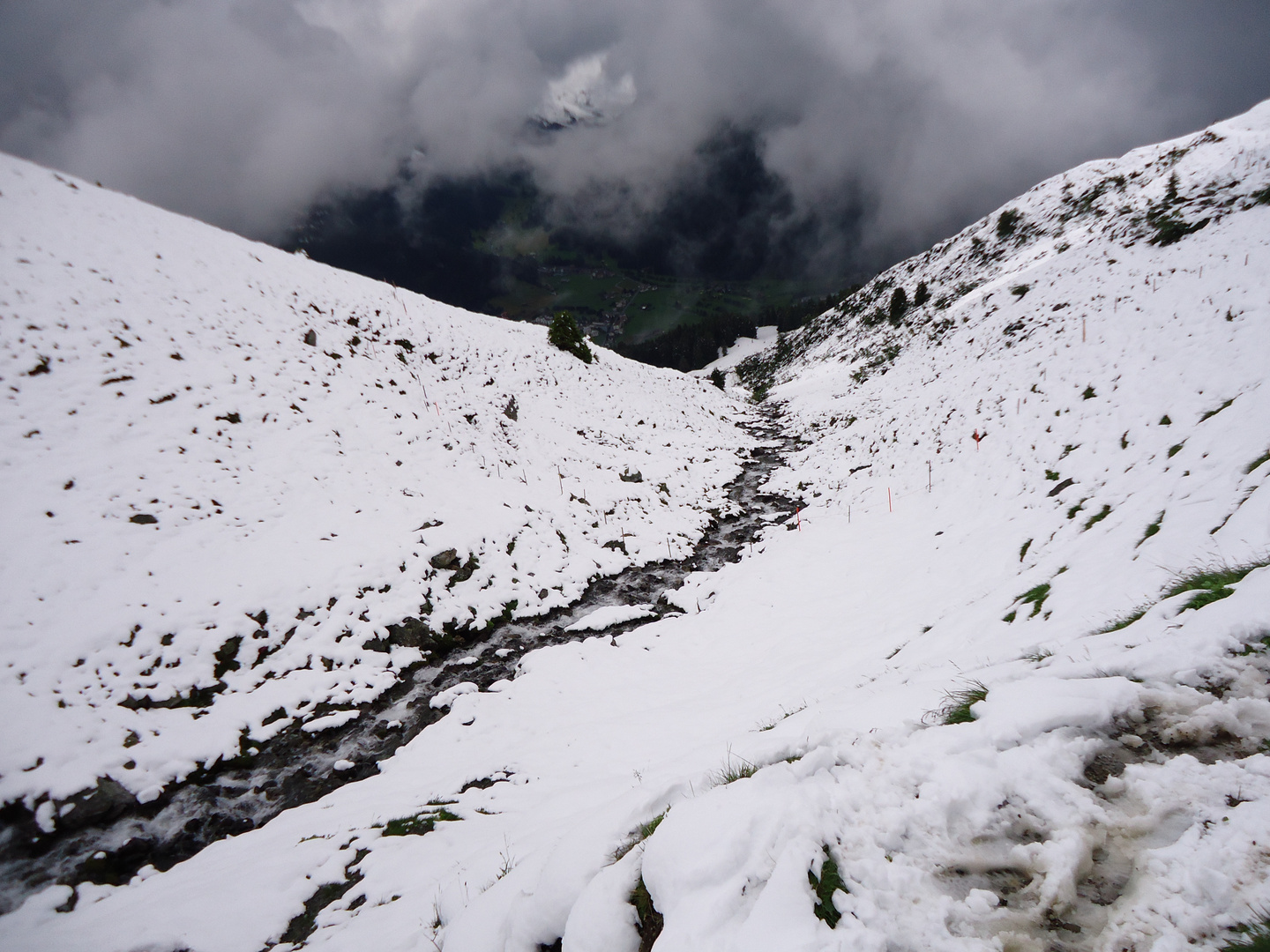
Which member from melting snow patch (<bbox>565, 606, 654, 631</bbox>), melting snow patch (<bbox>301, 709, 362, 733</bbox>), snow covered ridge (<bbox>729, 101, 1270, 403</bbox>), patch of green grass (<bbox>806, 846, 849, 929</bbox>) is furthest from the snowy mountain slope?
snow covered ridge (<bbox>729, 101, 1270, 403</bbox>)

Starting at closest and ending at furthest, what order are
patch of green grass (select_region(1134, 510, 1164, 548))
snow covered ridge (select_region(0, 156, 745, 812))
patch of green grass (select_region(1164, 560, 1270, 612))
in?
1. patch of green grass (select_region(1164, 560, 1270, 612))
2. patch of green grass (select_region(1134, 510, 1164, 548))
3. snow covered ridge (select_region(0, 156, 745, 812))

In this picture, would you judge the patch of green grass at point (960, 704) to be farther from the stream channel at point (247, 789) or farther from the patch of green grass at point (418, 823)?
the stream channel at point (247, 789)

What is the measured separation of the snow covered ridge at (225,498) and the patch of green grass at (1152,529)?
1000 centimetres

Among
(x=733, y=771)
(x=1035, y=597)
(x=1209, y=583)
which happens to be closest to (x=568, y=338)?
(x=1035, y=597)

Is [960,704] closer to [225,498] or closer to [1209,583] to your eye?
[1209,583]

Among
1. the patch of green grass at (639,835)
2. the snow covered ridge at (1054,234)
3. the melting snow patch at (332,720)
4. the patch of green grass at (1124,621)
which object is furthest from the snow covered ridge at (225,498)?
the snow covered ridge at (1054,234)

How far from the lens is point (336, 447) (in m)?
12.3

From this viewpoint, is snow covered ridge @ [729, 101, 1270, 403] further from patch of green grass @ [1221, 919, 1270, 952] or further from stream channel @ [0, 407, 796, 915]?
stream channel @ [0, 407, 796, 915]

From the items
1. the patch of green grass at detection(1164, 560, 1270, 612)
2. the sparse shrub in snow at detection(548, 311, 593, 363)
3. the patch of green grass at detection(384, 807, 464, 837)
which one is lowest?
the patch of green grass at detection(384, 807, 464, 837)

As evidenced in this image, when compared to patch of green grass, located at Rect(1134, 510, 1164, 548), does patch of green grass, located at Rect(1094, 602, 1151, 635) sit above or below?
below

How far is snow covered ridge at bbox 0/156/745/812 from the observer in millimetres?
7078

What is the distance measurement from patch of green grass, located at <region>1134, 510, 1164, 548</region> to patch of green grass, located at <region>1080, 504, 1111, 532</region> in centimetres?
133

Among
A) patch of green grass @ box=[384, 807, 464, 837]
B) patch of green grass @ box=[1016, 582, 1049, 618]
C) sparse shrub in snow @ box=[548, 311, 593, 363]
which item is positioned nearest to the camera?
patch of green grass @ box=[1016, 582, 1049, 618]

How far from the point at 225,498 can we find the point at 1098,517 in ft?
53.1
